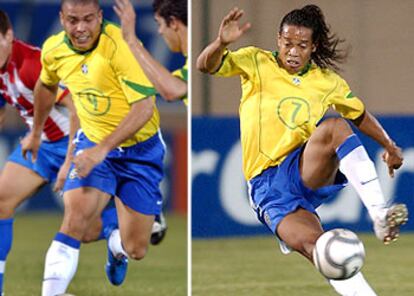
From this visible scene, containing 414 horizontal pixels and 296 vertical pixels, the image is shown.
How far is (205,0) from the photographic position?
34.9ft

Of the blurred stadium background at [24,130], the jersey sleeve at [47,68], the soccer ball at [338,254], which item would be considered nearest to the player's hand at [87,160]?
the jersey sleeve at [47,68]

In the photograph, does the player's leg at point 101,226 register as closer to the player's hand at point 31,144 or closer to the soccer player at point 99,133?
the soccer player at point 99,133

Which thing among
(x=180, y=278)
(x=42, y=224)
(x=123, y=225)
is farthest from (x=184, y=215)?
(x=123, y=225)

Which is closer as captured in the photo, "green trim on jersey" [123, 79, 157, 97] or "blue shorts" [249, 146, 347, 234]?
"blue shorts" [249, 146, 347, 234]

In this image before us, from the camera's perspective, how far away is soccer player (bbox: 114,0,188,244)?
19.6 feet

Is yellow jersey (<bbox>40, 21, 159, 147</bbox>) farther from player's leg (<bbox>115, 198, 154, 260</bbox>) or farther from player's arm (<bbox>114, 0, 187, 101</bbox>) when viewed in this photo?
player's leg (<bbox>115, 198, 154, 260</bbox>)

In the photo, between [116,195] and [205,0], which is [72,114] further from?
[205,0]

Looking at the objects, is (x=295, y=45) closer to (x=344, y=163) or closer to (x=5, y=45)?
(x=344, y=163)

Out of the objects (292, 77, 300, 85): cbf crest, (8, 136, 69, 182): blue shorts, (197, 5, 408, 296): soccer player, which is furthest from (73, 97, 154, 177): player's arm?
(8, 136, 69, 182): blue shorts

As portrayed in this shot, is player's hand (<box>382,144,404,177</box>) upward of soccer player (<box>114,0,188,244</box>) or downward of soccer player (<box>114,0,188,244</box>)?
downward

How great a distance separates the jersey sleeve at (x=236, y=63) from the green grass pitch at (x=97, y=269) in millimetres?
2092

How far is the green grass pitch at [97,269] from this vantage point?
25.4 ft

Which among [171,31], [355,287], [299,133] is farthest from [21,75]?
[355,287]

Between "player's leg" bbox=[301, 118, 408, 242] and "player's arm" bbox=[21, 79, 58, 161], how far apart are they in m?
1.83
